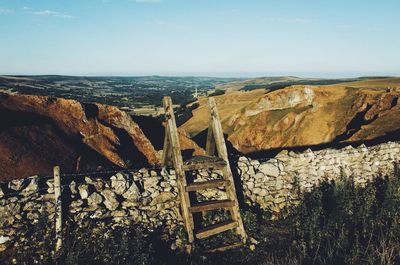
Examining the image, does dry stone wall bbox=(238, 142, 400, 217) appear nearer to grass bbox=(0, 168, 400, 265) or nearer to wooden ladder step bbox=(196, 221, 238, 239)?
grass bbox=(0, 168, 400, 265)

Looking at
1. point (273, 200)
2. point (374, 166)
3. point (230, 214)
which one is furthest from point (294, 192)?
point (374, 166)

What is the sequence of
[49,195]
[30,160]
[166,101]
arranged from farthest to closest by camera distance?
[30,160] < [166,101] < [49,195]

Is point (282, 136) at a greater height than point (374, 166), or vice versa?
point (374, 166)

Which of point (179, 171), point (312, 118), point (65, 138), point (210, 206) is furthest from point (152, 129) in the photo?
point (312, 118)

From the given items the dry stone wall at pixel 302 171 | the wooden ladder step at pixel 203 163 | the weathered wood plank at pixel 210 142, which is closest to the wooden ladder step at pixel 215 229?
the wooden ladder step at pixel 203 163

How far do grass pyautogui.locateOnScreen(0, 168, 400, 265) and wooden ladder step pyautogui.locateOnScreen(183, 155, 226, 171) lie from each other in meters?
1.27

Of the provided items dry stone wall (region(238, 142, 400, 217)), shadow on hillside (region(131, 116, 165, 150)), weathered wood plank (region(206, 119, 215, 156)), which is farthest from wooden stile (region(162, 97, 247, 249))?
shadow on hillside (region(131, 116, 165, 150))

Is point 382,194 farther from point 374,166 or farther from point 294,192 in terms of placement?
point 294,192

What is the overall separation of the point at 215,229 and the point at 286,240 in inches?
66.5

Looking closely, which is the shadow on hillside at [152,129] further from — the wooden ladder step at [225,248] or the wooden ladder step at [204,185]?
the wooden ladder step at [225,248]

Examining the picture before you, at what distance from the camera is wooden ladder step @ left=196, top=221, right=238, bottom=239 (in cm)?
868

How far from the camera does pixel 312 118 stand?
34219 millimetres

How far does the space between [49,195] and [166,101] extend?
3473 mm

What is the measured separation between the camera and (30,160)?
1335cm
